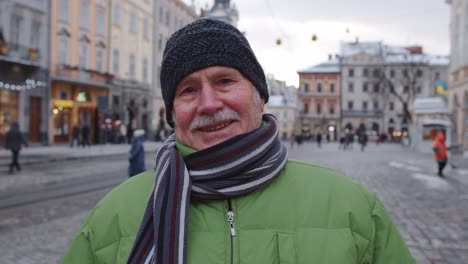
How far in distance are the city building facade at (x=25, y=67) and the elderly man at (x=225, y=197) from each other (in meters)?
30.2

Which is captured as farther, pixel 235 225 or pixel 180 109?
pixel 180 109

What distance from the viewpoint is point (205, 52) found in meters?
2.02

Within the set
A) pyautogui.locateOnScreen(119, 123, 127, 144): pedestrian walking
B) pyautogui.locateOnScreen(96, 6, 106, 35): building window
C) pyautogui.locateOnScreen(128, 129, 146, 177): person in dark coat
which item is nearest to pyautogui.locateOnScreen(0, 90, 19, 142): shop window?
pyautogui.locateOnScreen(119, 123, 127, 144): pedestrian walking

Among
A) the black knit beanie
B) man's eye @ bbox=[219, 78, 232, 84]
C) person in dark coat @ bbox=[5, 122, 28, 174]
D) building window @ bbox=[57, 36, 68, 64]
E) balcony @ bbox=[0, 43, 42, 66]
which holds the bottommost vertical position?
person in dark coat @ bbox=[5, 122, 28, 174]

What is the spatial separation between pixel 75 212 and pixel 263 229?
8331 millimetres

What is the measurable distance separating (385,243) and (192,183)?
2.40ft

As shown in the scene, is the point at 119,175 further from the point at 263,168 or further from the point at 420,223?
the point at 263,168

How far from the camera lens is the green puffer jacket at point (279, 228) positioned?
1825mm

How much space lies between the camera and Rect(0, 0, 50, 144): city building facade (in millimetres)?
30203

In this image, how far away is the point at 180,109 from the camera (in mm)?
2113

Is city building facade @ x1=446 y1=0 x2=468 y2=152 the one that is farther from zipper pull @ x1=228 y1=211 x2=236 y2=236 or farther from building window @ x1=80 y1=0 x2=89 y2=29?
zipper pull @ x1=228 y1=211 x2=236 y2=236

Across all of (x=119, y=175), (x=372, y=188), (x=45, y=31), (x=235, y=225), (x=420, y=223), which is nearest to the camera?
(x=235, y=225)

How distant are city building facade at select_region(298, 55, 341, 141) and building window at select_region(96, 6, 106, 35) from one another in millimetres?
54284

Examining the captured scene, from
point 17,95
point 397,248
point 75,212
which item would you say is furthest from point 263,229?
point 17,95
